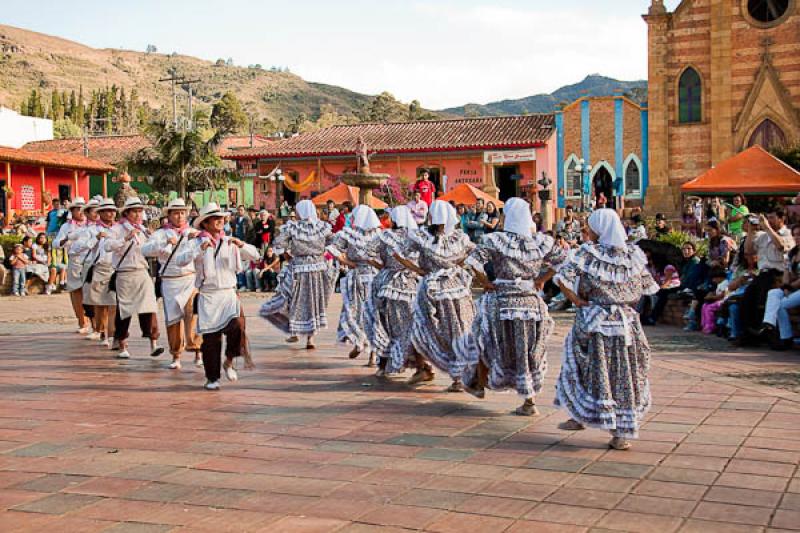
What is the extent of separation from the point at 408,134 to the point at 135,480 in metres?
37.7

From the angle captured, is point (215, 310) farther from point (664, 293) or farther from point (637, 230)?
point (637, 230)

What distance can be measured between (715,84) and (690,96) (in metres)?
0.95

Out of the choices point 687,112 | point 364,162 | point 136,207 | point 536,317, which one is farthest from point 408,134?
point 536,317

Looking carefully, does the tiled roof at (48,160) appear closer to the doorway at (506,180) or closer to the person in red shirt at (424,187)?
the doorway at (506,180)

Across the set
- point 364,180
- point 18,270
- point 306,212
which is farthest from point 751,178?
point 18,270

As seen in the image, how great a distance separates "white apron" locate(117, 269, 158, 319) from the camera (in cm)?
1121

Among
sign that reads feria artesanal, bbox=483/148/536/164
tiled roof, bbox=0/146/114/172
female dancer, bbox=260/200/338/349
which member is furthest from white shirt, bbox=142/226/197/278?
sign that reads feria artesanal, bbox=483/148/536/164

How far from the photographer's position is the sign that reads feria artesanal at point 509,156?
39062 millimetres

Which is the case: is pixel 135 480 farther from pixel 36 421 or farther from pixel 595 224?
pixel 595 224

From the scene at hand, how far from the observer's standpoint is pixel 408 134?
140ft

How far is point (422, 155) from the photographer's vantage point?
4134 centimetres

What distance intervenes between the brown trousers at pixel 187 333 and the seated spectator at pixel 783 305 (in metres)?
6.36

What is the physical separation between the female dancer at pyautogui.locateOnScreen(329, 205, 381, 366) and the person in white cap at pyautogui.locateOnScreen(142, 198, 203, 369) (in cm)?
159

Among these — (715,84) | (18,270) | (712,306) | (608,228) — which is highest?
(715,84)
